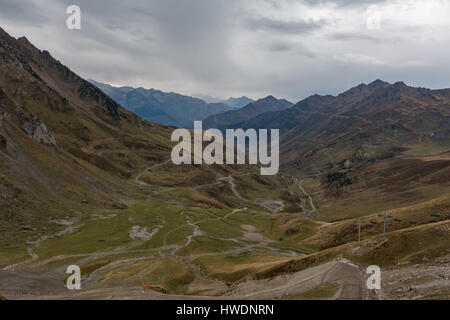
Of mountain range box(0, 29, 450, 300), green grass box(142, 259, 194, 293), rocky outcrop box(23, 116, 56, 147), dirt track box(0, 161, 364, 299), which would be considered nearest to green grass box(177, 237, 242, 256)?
mountain range box(0, 29, 450, 300)

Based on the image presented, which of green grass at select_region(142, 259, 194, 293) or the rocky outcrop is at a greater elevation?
the rocky outcrop

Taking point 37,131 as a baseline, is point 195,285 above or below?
below

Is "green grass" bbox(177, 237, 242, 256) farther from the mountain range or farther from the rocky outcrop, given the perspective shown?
the rocky outcrop

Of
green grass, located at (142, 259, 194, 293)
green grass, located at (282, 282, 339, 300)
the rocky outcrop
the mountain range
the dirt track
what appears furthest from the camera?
the rocky outcrop

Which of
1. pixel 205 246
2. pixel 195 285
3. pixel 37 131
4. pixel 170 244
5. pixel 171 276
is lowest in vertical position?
pixel 205 246

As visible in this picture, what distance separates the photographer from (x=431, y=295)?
3494 cm

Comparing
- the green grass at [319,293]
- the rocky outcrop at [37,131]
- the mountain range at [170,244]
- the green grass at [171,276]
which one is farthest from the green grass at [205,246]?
the rocky outcrop at [37,131]

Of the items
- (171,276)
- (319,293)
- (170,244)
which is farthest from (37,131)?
(319,293)

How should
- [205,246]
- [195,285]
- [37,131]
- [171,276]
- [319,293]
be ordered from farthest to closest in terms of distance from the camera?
1. [37,131]
2. [205,246]
3. [171,276]
4. [195,285]
5. [319,293]

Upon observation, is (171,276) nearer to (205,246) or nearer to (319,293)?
(205,246)

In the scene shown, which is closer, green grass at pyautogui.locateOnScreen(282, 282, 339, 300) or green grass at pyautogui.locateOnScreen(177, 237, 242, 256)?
green grass at pyautogui.locateOnScreen(282, 282, 339, 300)

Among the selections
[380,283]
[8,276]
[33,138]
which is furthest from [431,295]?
[33,138]
